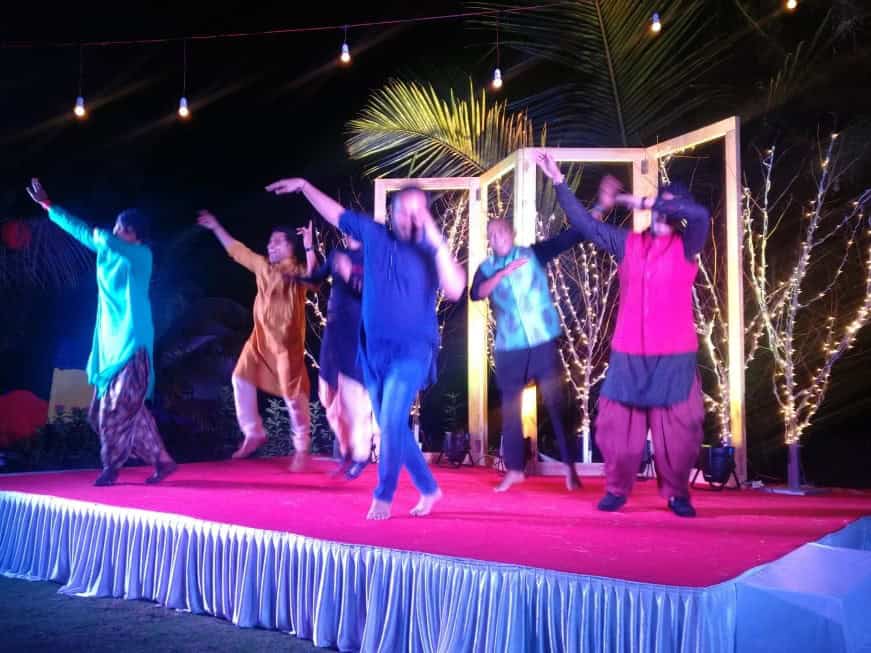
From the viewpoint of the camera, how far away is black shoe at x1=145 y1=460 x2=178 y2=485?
511 centimetres

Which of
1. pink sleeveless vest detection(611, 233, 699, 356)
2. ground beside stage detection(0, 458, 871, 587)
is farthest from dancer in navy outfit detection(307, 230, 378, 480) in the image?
pink sleeveless vest detection(611, 233, 699, 356)

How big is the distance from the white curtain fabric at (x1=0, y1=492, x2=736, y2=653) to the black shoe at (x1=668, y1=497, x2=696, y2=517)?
152 centimetres

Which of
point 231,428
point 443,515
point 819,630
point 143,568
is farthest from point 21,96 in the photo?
point 819,630

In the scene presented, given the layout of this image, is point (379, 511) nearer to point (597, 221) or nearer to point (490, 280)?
point (490, 280)

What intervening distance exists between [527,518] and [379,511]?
69 cm

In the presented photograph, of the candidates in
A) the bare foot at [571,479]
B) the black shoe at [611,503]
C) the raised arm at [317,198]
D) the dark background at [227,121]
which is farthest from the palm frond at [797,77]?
the raised arm at [317,198]

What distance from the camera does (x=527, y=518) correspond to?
375cm

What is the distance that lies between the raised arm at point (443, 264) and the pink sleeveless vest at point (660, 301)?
40.6 inches

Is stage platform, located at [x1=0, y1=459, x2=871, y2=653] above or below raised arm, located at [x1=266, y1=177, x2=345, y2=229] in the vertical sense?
below

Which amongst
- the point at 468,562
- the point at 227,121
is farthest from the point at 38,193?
the point at 227,121

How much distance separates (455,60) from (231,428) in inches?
217

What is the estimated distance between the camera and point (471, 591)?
276 cm

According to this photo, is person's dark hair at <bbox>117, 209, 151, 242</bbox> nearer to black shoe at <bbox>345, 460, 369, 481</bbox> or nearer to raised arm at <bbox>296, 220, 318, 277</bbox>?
raised arm at <bbox>296, 220, 318, 277</bbox>

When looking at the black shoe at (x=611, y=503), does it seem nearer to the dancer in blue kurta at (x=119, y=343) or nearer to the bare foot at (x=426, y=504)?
the bare foot at (x=426, y=504)
